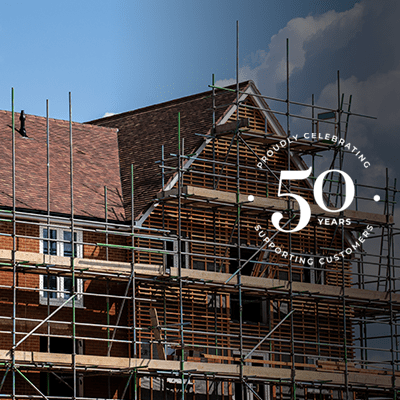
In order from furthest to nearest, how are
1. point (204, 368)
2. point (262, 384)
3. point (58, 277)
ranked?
point (262, 384)
point (58, 277)
point (204, 368)

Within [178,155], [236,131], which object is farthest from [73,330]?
[236,131]

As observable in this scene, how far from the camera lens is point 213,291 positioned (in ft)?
102

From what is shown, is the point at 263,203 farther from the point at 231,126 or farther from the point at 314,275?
the point at 314,275

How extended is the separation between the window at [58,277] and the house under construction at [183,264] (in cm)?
6

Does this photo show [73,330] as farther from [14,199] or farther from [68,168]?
[68,168]

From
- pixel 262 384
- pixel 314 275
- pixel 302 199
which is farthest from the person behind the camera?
pixel 314 275

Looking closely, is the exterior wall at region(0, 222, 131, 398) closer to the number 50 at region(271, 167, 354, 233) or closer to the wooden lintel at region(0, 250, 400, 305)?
the wooden lintel at region(0, 250, 400, 305)

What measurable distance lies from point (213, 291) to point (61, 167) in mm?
6140

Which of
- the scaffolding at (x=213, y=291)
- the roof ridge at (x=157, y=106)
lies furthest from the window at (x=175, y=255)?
the roof ridge at (x=157, y=106)

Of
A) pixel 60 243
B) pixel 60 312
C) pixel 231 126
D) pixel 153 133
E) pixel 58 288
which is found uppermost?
pixel 153 133

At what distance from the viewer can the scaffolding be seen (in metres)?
28.0

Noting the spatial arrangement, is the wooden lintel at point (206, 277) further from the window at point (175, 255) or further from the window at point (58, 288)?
the window at point (175, 255)

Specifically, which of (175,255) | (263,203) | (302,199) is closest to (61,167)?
(175,255)

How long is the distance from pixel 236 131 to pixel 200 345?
6575 mm
